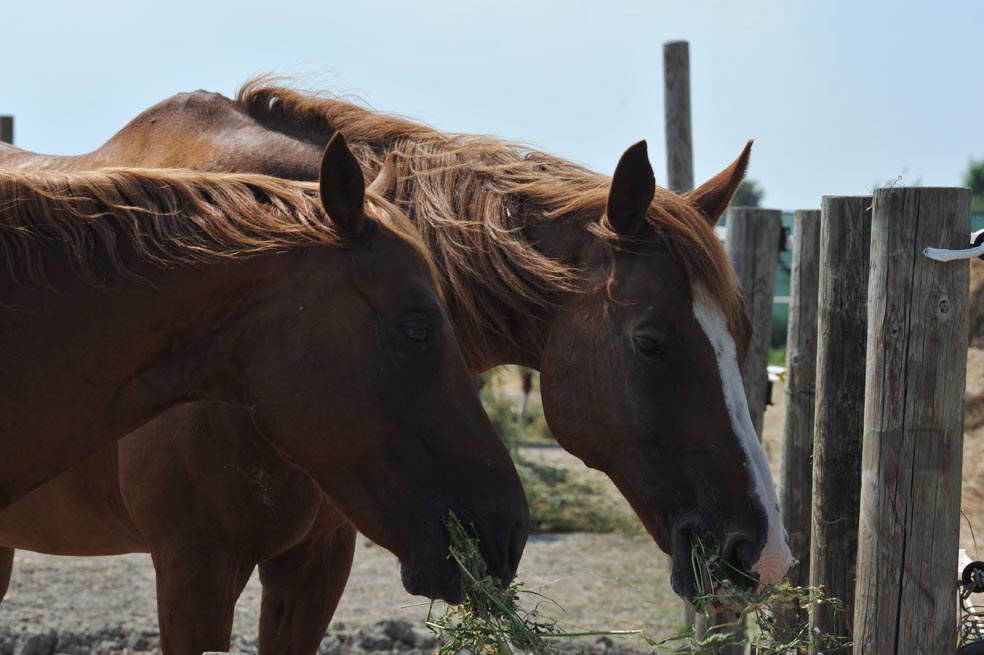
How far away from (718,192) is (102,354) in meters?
1.85

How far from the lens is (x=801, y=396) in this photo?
4.14 metres

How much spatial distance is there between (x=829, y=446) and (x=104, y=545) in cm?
241

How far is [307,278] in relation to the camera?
2.32 metres

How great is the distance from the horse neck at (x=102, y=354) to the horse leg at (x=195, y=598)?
2.17 feet

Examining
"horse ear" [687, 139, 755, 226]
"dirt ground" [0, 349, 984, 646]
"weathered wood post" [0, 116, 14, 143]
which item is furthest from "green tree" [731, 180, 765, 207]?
"weathered wood post" [0, 116, 14, 143]

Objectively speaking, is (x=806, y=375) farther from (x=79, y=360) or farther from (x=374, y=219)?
(x=79, y=360)

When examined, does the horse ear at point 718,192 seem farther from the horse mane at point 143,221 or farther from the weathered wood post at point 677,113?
the weathered wood post at point 677,113

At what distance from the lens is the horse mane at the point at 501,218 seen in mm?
3008

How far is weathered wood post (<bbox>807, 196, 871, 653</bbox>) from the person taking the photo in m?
3.41

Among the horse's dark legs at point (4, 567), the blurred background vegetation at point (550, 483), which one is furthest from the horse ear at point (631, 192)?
the blurred background vegetation at point (550, 483)

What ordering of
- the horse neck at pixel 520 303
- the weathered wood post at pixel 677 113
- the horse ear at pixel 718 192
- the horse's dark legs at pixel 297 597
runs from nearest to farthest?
the horse neck at pixel 520 303 → the horse ear at pixel 718 192 → the horse's dark legs at pixel 297 597 → the weathered wood post at pixel 677 113

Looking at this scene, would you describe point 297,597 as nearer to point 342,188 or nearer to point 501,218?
point 501,218

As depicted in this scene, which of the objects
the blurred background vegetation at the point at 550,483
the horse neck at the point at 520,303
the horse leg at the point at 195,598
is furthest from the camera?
the blurred background vegetation at the point at 550,483

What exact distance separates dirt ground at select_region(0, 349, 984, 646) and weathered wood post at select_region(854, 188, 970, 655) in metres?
1.98
